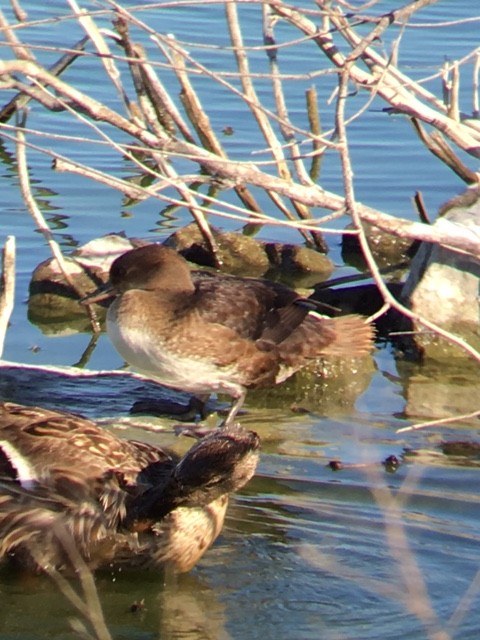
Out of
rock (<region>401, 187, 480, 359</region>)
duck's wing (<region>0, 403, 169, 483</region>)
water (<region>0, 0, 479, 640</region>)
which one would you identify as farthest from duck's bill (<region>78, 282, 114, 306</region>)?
duck's wing (<region>0, 403, 169, 483</region>)

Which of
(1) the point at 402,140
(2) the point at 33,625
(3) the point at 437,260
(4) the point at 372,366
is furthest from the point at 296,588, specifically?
(1) the point at 402,140

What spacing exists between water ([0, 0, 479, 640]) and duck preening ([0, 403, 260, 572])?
119 millimetres

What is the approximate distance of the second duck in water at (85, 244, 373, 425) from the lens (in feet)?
24.7

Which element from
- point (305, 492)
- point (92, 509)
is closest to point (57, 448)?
point (92, 509)

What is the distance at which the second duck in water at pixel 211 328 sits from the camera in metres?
7.54

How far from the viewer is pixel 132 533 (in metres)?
5.46

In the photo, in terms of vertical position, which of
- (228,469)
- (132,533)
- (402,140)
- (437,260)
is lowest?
(402,140)

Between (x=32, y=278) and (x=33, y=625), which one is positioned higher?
(x=33, y=625)

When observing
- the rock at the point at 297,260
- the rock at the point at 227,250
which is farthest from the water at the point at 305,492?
the rock at the point at 227,250

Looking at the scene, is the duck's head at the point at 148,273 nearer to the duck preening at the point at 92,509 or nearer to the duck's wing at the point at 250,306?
the duck's wing at the point at 250,306

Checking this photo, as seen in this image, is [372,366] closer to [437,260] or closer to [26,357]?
[437,260]

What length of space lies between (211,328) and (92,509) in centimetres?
234

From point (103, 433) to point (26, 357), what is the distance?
7.87ft

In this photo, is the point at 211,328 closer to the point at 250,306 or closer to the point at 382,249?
the point at 250,306
